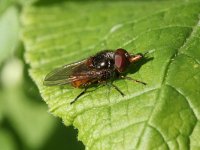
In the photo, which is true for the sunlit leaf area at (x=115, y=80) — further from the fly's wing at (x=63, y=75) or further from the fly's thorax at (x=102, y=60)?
the fly's thorax at (x=102, y=60)

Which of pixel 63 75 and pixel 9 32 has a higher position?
pixel 63 75

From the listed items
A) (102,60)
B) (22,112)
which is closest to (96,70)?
(102,60)

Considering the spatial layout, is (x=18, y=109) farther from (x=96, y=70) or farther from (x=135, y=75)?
(x=135, y=75)

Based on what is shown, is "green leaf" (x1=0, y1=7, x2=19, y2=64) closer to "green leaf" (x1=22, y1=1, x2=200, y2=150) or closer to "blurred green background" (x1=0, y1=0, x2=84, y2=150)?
"blurred green background" (x1=0, y1=0, x2=84, y2=150)

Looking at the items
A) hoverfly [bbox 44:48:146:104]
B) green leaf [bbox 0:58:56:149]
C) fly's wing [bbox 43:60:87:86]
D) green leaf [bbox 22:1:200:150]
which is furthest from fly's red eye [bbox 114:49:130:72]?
green leaf [bbox 0:58:56:149]

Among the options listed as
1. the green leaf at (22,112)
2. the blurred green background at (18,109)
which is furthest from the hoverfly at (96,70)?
the green leaf at (22,112)

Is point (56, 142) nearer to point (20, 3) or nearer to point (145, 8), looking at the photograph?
point (20, 3)

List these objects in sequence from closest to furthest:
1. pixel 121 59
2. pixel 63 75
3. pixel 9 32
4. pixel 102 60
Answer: pixel 121 59, pixel 102 60, pixel 63 75, pixel 9 32
